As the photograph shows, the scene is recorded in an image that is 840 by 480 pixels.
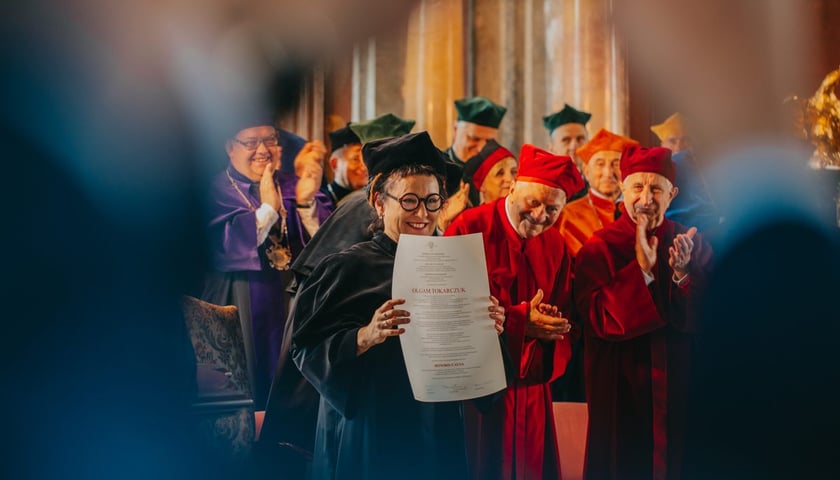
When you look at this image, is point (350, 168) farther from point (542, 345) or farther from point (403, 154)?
point (542, 345)

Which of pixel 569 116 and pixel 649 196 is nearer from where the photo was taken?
pixel 649 196

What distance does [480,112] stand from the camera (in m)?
5.36

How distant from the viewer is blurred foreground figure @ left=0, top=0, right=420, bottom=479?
3080 millimetres

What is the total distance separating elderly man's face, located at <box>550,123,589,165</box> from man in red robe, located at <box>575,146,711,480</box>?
1.37 m

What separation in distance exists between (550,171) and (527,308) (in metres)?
0.59

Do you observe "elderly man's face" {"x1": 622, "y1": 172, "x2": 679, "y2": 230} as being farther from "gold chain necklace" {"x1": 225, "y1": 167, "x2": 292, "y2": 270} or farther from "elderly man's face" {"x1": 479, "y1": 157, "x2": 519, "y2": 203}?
"gold chain necklace" {"x1": 225, "y1": 167, "x2": 292, "y2": 270}

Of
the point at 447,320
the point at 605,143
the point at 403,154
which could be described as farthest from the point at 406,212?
the point at 605,143

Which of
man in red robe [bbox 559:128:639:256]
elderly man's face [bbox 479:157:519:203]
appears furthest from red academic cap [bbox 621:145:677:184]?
elderly man's face [bbox 479:157:519:203]

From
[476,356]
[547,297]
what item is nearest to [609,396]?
[547,297]

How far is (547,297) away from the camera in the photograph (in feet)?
12.8

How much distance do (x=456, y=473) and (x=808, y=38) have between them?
3274mm

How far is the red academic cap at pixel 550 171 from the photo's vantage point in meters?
3.90

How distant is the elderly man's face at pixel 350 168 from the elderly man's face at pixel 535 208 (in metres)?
1.23

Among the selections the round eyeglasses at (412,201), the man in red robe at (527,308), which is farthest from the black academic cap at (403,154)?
the man in red robe at (527,308)
